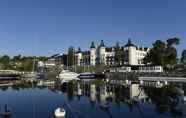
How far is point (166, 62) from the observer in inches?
7859

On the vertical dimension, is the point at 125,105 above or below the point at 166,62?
below

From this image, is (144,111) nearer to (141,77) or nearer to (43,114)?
(43,114)

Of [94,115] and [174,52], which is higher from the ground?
[174,52]

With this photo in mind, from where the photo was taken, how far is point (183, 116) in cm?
5878

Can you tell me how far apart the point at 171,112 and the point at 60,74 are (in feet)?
435

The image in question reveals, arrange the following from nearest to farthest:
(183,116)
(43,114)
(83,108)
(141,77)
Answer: (183,116) → (43,114) → (83,108) → (141,77)

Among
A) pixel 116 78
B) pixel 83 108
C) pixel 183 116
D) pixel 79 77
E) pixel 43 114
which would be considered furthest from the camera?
pixel 79 77

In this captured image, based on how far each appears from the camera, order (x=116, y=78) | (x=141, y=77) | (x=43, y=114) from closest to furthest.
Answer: (x=43, y=114), (x=141, y=77), (x=116, y=78)

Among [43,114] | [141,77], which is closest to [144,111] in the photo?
[43,114]

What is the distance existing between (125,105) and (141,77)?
89505 millimetres

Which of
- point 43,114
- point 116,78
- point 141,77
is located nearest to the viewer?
point 43,114

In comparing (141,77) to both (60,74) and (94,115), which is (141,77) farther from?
(94,115)

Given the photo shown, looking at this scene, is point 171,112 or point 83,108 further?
point 83,108

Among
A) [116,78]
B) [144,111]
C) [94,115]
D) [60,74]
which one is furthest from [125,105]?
[60,74]
